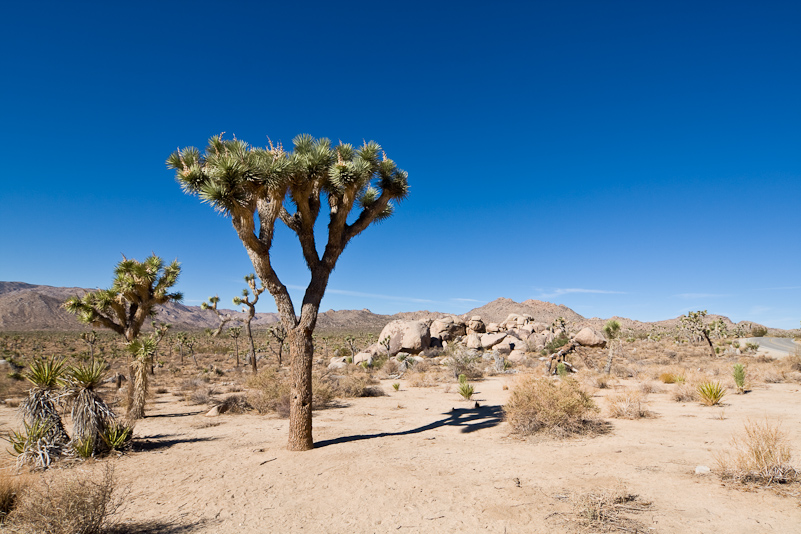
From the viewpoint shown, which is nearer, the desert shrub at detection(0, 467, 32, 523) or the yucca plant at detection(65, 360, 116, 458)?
the desert shrub at detection(0, 467, 32, 523)

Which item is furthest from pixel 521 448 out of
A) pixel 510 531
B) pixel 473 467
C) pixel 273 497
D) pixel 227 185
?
pixel 227 185

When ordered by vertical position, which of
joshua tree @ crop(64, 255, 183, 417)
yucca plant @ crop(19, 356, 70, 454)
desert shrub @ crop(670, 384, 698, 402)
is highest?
joshua tree @ crop(64, 255, 183, 417)

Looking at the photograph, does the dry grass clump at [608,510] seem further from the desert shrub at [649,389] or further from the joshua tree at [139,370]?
the desert shrub at [649,389]

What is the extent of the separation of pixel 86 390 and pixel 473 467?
7.74 metres

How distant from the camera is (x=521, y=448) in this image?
27.1ft

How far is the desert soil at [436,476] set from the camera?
4.93 m

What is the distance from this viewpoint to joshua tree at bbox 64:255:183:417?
41.9ft

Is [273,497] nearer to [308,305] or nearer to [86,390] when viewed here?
[308,305]

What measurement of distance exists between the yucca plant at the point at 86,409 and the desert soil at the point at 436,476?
78 cm

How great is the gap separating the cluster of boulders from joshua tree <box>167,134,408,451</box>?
23.1m

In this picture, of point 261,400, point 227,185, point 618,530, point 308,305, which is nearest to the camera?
point 618,530

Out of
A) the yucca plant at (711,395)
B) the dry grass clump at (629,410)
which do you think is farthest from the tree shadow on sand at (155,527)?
the yucca plant at (711,395)

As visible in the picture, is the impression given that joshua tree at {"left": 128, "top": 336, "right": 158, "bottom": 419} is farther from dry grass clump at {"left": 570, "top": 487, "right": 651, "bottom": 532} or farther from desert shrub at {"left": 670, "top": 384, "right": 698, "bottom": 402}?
desert shrub at {"left": 670, "top": 384, "right": 698, "bottom": 402}

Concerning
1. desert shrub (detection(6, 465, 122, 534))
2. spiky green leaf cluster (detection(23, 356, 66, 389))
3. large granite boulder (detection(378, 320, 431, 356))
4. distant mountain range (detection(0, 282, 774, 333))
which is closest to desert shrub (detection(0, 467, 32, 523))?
desert shrub (detection(6, 465, 122, 534))
